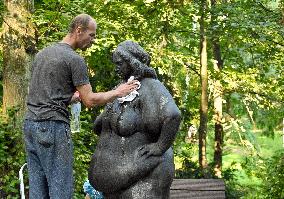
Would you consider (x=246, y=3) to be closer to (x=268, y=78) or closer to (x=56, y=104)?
(x=268, y=78)

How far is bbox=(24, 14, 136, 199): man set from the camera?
169 inches

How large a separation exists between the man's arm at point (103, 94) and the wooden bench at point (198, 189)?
16.3 feet

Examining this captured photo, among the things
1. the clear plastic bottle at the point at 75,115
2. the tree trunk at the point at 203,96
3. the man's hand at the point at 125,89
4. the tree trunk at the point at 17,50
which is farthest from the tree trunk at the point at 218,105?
the man's hand at the point at 125,89

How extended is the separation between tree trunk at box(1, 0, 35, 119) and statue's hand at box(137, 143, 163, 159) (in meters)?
4.12

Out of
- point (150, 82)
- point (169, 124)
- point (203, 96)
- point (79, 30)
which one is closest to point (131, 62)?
point (150, 82)

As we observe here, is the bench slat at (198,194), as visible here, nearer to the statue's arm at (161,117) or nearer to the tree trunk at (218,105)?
the tree trunk at (218,105)

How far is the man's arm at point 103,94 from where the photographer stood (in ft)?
13.9

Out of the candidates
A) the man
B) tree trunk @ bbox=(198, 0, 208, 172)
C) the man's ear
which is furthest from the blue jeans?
tree trunk @ bbox=(198, 0, 208, 172)

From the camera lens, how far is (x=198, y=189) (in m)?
9.31

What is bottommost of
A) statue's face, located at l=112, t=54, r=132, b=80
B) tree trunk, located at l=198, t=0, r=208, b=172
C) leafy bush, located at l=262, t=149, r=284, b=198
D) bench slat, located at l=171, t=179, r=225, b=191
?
leafy bush, located at l=262, t=149, r=284, b=198

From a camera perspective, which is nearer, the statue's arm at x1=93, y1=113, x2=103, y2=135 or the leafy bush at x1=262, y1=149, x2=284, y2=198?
the statue's arm at x1=93, y1=113, x2=103, y2=135

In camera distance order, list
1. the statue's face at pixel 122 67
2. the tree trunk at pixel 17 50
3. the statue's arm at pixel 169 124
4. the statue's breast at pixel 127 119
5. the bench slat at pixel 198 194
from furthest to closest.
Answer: the bench slat at pixel 198 194
the tree trunk at pixel 17 50
the statue's face at pixel 122 67
the statue's breast at pixel 127 119
the statue's arm at pixel 169 124

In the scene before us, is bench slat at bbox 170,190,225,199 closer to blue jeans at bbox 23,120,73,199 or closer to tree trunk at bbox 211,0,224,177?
tree trunk at bbox 211,0,224,177

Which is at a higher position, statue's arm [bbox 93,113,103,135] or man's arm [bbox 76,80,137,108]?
man's arm [bbox 76,80,137,108]
